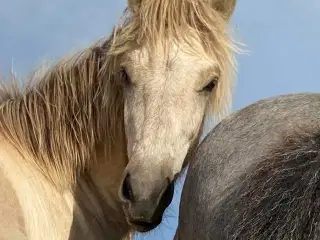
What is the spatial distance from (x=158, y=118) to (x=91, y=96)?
0.81 metres

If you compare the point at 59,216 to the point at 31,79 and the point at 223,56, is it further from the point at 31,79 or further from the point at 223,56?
the point at 223,56

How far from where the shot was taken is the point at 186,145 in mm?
3668

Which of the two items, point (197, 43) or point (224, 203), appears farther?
point (197, 43)

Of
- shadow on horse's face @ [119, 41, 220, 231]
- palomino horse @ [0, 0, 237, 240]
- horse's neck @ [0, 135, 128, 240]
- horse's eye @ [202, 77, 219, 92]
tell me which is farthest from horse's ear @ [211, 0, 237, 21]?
horse's neck @ [0, 135, 128, 240]

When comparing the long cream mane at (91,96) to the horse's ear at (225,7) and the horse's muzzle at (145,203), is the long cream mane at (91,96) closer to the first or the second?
the horse's ear at (225,7)

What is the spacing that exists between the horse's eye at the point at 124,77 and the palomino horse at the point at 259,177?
1090mm

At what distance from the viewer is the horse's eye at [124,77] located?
376 centimetres

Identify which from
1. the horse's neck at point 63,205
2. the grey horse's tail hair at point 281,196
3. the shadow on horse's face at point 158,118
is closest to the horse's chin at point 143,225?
the shadow on horse's face at point 158,118

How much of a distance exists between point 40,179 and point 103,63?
95 centimetres

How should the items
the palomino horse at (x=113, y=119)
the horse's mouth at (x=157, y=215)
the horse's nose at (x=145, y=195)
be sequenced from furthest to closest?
the palomino horse at (x=113, y=119) → the horse's mouth at (x=157, y=215) → the horse's nose at (x=145, y=195)

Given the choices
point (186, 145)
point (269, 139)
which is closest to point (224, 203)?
point (269, 139)

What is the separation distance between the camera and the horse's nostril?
327 centimetres

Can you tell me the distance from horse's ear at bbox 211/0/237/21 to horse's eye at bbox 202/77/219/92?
0.61m

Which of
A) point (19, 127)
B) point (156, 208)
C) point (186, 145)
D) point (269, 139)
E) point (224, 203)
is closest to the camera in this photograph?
point (224, 203)
